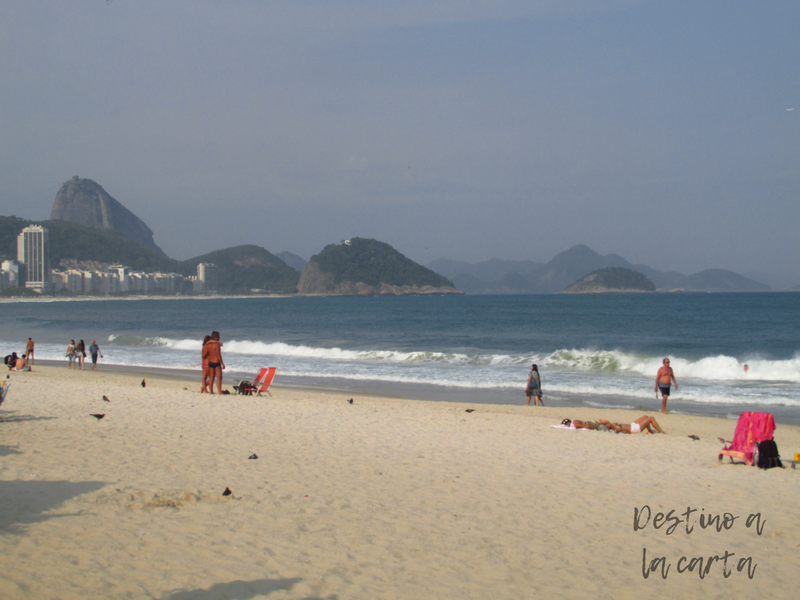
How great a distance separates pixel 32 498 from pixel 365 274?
567 ft

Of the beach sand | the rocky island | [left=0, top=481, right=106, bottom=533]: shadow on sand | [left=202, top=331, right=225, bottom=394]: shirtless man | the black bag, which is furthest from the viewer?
the rocky island

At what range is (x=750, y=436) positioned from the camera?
26.3 ft

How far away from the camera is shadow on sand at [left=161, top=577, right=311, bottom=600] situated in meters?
3.62

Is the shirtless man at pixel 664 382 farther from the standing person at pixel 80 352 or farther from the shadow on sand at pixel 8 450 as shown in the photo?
the standing person at pixel 80 352

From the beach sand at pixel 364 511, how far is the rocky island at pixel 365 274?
16427cm

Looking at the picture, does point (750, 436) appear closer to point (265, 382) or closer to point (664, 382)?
point (664, 382)

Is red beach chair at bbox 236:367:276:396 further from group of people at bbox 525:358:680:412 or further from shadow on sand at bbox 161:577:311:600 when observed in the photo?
shadow on sand at bbox 161:577:311:600

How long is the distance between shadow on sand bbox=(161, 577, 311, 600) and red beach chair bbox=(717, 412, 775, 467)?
676 cm

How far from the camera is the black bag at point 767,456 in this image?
767cm

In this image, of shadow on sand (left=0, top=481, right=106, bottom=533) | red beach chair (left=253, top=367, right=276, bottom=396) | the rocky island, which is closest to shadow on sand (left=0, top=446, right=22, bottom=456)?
shadow on sand (left=0, top=481, right=106, bottom=533)

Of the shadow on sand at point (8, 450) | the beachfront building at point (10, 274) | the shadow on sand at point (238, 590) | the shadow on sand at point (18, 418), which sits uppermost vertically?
the beachfront building at point (10, 274)

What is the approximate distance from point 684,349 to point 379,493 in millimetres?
28185

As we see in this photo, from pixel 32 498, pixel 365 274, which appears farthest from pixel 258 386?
pixel 365 274

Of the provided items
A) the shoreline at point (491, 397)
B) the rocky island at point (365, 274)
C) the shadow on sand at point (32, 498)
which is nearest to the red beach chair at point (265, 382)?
the shoreline at point (491, 397)
